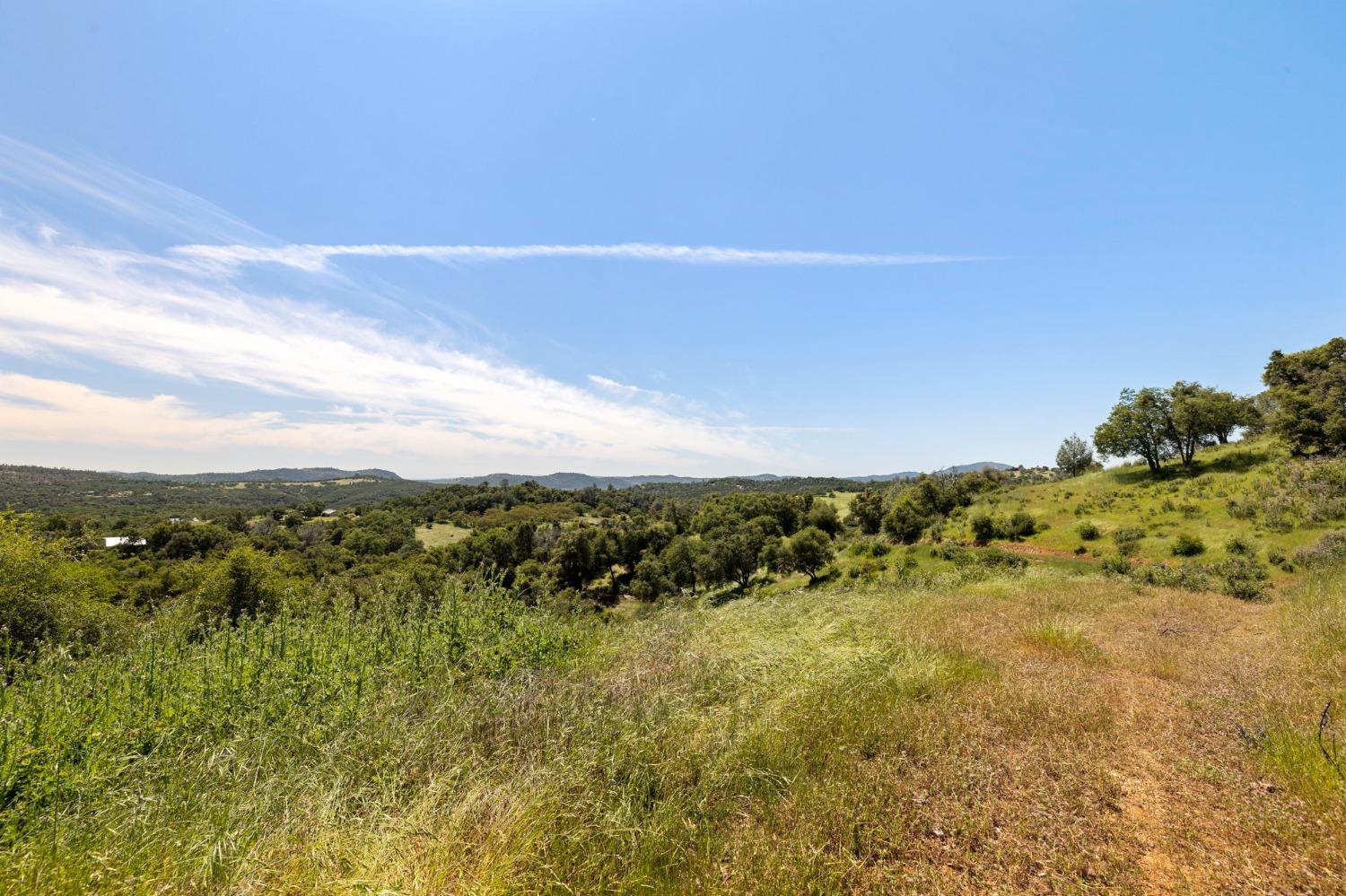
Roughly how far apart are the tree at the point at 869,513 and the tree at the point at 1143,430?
22512 mm

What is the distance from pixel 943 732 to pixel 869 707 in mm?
677

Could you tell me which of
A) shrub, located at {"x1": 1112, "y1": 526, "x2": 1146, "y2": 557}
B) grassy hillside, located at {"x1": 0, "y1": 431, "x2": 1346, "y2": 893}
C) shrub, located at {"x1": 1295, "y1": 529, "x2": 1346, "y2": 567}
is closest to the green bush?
grassy hillside, located at {"x1": 0, "y1": 431, "x2": 1346, "y2": 893}

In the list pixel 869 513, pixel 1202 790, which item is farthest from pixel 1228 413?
pixel 1202 790

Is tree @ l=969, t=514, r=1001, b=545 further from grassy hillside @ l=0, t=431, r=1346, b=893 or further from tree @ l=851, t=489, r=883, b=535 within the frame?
grassy hillside @ l=0, t=431, r=1346, b=893

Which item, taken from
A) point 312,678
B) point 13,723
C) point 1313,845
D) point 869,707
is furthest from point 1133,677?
point 13,723

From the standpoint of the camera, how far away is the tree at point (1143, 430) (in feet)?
139

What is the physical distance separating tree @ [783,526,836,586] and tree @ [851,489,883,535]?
1491cm

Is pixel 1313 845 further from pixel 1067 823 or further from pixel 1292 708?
pixel 1292 708

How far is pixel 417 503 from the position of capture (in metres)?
113

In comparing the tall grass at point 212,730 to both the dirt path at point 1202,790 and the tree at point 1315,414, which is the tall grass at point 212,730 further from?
the tree at point 1315,414

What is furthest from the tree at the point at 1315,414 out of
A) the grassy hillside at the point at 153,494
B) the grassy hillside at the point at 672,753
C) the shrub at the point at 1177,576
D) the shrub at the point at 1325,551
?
the grassy hillside at the point at 153,494

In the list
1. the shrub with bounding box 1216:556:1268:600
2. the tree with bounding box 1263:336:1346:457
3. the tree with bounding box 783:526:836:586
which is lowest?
the tree with bounding box 783:526:836:586

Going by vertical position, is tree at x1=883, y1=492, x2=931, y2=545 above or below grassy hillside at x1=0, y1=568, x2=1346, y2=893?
below

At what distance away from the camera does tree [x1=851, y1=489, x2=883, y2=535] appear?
5741 cm
